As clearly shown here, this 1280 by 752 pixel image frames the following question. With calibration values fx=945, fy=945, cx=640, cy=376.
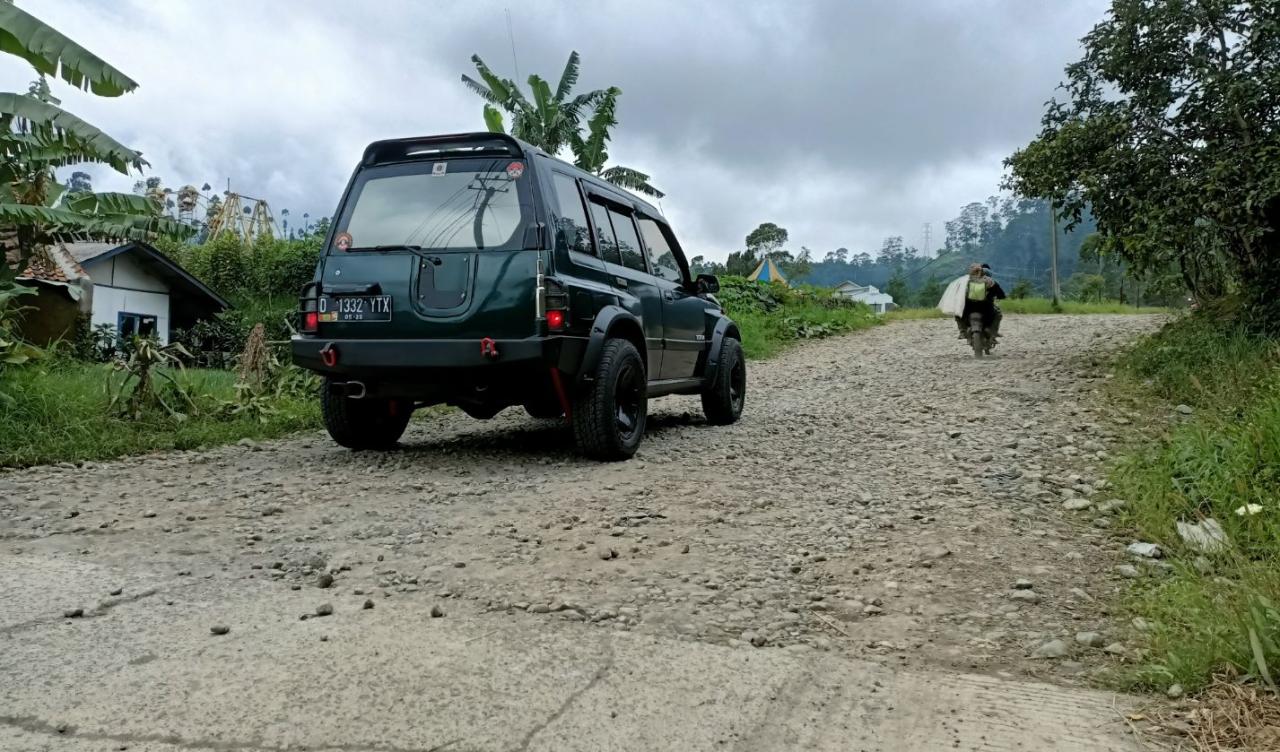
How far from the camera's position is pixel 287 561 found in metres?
4.03

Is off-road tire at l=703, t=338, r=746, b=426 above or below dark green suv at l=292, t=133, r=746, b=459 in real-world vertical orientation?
below

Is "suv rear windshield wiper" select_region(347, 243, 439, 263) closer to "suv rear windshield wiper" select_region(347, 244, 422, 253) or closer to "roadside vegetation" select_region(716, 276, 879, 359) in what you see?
"suv rear windshield wiper" select_region(347, 244, 422, 253)

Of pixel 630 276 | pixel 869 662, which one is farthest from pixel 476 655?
pixel 630 276

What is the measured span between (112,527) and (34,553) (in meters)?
0.51

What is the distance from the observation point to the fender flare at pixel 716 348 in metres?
8.23

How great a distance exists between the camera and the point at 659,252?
7.87 meters

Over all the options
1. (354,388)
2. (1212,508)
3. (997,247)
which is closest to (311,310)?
(354,388)

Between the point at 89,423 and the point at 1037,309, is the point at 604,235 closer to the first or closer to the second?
the point at 89,423

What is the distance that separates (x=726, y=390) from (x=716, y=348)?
15.3 inches

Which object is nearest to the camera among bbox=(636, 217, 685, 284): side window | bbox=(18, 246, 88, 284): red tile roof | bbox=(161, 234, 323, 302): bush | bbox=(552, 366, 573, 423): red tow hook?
bbox=(552, 366, 573, 423): red tow hook

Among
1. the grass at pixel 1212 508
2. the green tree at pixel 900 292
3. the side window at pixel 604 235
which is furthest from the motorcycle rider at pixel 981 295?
the green tree at pixel 900 292

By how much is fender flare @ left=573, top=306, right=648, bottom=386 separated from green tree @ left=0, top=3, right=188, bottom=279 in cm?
380

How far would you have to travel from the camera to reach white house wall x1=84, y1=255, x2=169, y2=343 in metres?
20.6

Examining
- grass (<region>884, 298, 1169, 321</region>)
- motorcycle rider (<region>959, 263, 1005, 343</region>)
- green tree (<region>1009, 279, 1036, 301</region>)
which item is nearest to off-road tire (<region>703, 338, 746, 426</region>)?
motorcycle rider (<region>959, 263, 1005, 343</region>)
